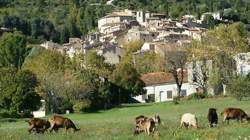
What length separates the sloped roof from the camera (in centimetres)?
10264

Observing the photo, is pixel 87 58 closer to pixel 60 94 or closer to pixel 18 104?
pixel 60 94

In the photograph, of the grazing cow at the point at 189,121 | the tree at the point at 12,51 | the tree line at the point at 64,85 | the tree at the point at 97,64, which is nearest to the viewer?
the grazing cow at the point at 189,121

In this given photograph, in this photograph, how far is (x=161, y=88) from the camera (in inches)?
4050

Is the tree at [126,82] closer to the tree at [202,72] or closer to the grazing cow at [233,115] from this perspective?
the tree at [202,72]

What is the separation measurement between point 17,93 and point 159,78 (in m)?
37.6

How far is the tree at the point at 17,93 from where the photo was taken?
69.6 meters

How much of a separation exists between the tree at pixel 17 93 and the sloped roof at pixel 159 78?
32.0 m

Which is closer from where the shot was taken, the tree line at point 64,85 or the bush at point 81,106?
the tree line at point 64,85

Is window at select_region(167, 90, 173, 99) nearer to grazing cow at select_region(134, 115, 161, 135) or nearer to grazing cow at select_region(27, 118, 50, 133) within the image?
grazing cow at select_region(27, 118, 50, 133)

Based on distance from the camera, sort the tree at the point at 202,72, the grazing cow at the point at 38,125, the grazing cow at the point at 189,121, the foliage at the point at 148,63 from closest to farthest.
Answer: the grazing cow at the point at 189,121, the grazing cow at the point at 38,125, the tree at the point at 202,72, the foliage at the point at 148,63

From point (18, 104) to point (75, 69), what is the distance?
17154 mm

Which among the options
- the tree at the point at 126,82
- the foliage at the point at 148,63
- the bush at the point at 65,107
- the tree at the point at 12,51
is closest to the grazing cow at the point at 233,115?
the bush at the point at 65,107

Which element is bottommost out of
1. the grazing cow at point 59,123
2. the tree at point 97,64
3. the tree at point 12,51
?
the grazing cow at point 59,123

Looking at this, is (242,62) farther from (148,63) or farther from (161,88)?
(148,63)
